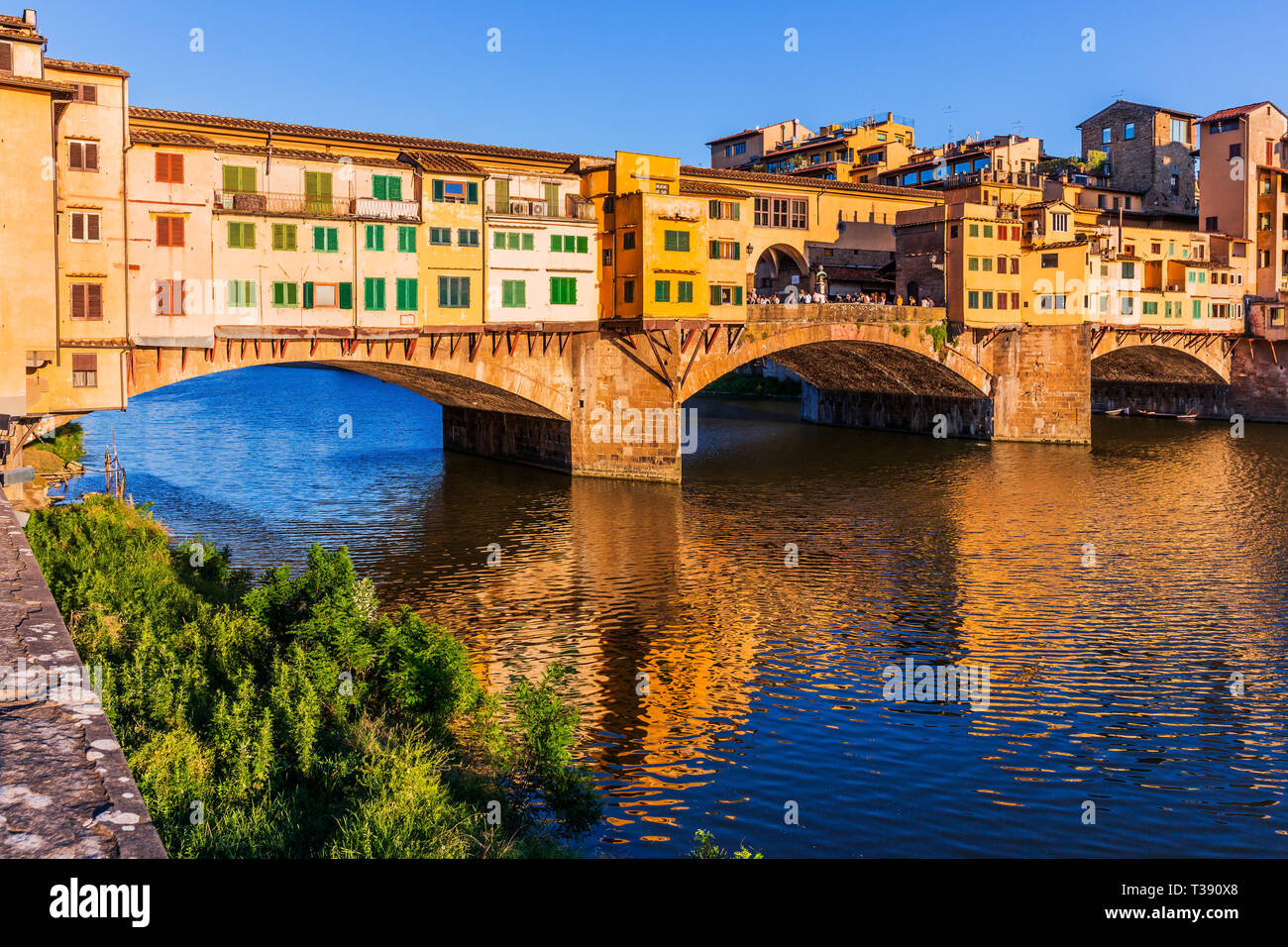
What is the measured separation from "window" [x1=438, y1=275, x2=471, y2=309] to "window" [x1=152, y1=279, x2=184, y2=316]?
458 inches

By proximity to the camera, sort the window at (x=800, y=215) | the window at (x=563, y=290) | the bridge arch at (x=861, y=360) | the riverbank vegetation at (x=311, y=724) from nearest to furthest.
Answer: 1. the riverbank vegetation at (x=311, y=724)
2. the window at (x=563, y=290)
3. the bridge arch at (x=861, y=360)
4. the window at (x=800, y=215)

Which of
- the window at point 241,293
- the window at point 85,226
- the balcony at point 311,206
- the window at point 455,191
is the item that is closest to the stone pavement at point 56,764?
the window at point 85,226

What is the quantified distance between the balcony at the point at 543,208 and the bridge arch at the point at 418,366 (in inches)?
240

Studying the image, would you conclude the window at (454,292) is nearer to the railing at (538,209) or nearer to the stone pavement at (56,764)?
the railing at (538,209)

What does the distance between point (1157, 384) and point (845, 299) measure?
135 feet

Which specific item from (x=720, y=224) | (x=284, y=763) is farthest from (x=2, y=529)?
(x=720, y=224)

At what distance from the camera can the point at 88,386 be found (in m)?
38.6

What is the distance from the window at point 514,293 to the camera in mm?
51156

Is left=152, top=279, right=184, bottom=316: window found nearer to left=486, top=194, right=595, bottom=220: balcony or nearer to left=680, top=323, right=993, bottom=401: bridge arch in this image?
left=486, top=194, right=595, bottom=220: balcony

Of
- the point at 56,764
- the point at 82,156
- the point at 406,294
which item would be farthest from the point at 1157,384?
the point at 56,764

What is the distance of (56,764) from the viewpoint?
8891 mm

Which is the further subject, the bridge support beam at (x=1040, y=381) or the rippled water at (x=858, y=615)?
the bridge support beam at (x=1040, y=381)
